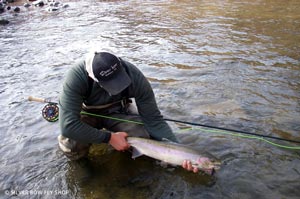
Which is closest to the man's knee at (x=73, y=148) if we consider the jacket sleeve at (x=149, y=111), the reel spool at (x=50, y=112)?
the reel spool at (x=50, y=112)

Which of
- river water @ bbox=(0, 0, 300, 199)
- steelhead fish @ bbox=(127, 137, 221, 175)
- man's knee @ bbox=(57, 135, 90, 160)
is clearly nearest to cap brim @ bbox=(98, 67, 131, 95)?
steelhead fish @ bbox=(127, 137, 221, 175)

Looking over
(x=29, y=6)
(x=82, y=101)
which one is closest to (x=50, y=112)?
(x=82, y=101)

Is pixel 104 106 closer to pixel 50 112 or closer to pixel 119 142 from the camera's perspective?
pixel 119 142

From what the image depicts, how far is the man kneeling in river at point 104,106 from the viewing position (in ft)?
12.0

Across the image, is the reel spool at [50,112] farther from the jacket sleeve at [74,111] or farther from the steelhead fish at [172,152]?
the steelhead fish at [172,152]

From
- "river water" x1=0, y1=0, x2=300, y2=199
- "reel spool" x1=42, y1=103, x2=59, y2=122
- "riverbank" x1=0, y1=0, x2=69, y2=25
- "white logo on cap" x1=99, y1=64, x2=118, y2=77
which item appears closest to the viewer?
"white logo on cap" x1=99, y1=64, x2=118, y2=77

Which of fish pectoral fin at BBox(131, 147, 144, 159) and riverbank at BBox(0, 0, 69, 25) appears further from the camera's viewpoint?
riverbank at BBox(0, 0, 69, 25)

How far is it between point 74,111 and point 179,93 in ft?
11.3

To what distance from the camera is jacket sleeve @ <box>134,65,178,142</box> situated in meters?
4.09

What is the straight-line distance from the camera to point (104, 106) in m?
4.45

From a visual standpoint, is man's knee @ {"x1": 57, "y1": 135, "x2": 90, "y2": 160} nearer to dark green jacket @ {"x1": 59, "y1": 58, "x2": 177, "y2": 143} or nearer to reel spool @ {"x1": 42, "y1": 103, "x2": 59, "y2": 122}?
dark green jacket @ {"x1": 59, "y1": 58, "x2": 177, "y2": 143}

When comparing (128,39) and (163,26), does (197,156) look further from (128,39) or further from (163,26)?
(163,26)

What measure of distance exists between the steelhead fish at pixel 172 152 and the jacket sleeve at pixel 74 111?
0.41 meters

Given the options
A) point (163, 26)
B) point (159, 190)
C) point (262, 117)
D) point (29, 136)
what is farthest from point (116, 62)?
point (163, 26)
